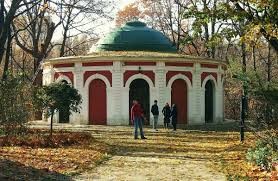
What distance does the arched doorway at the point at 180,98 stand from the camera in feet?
110

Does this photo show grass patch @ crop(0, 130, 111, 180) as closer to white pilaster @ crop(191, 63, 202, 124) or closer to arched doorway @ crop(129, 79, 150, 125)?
arched doorway @ crop(129, 79, 150, 125)

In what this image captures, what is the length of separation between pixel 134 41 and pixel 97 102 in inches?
255

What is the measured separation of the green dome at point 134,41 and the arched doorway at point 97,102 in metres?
4.49

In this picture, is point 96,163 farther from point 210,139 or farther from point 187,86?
point 187,86

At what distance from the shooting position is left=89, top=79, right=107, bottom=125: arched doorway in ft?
107

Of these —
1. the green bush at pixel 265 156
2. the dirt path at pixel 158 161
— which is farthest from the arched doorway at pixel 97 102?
the green bush at pixel 265 156

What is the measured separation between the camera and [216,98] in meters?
35.7

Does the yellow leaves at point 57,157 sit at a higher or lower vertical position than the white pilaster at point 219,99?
lower

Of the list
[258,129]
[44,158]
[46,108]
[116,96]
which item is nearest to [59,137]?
[46,108]

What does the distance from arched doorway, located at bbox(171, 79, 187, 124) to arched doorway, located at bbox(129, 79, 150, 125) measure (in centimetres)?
173

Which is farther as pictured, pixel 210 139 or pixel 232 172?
pixel 210 139

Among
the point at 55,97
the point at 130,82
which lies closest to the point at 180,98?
the point at 130,82

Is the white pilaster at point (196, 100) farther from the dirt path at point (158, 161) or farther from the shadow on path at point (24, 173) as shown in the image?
the shadow on path at point (24, 173)

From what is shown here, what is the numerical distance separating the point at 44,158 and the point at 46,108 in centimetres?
882
